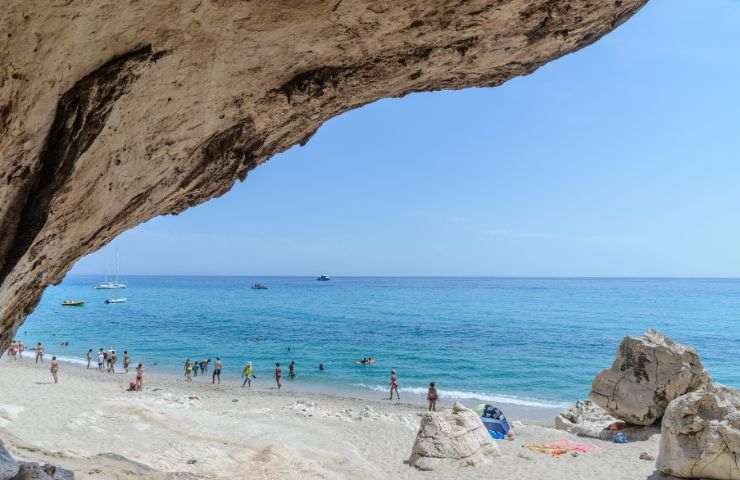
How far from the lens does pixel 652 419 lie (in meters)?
16.4

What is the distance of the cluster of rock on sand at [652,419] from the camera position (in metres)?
9.69

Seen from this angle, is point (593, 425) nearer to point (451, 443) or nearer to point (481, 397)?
point (451, 443)

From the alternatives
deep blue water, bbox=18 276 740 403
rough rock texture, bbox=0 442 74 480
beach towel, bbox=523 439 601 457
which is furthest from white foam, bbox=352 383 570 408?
rough rock texture, bbox=0 442 74 480

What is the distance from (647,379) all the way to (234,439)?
41.3ft

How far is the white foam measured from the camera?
25.6 m

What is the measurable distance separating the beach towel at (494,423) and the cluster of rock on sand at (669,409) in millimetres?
2778

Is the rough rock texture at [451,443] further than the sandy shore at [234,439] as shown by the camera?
Yes

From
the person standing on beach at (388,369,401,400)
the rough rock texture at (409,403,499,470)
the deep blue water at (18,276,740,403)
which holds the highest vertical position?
the rough rock texture at (409,403,499,470)

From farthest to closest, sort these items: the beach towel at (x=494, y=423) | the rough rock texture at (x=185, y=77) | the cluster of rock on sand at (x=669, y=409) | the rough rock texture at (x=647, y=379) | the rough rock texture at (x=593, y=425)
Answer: the beach towel at (x=494, y=423) → the rough rock texture at (x=593, y=425) → the rough rock texture at (x=647, y=379) → the cluster of rock on sand at (x=669, y=409) → the rough rock texture at (x=185, y=77)

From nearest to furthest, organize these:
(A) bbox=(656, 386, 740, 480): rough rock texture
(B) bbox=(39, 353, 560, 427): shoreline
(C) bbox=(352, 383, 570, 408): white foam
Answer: (A) bbox=(656, 386, 740, 480): rough rock texture, (B) bbox=(39, 353, 560, 427): shoreline, (C) bbox=(352, 383, 570, 408): white foam

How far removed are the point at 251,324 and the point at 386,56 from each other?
58331 millimetres

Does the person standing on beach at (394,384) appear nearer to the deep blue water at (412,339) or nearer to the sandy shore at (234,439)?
the sandy shore at (234,439)

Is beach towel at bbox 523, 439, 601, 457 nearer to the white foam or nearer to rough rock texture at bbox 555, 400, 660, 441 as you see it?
rough rock texture at bbox 555, 400, 660, 441

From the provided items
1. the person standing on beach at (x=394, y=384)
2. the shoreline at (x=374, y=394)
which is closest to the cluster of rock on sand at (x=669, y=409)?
the shoreline at (x=374, y=394)
